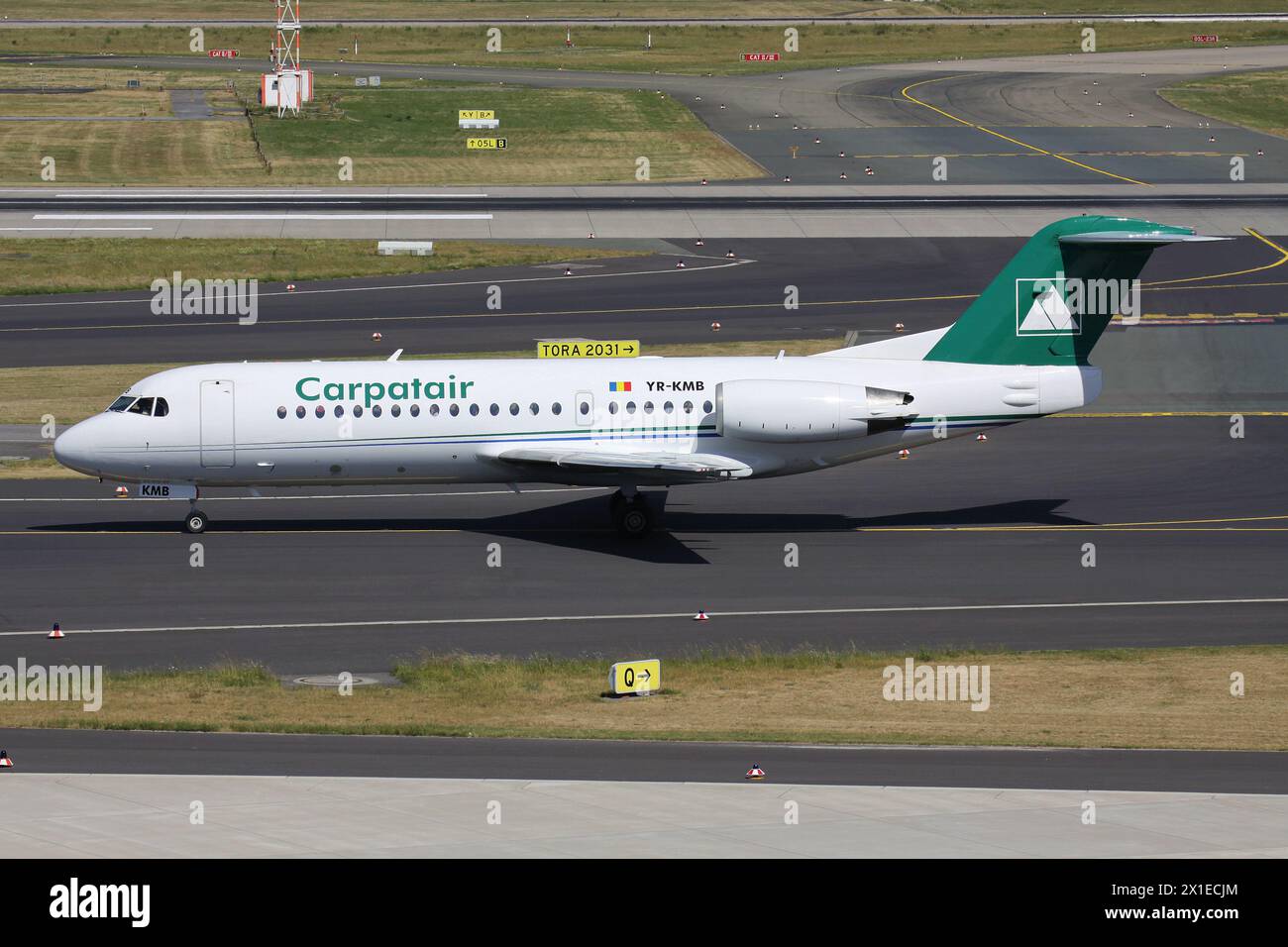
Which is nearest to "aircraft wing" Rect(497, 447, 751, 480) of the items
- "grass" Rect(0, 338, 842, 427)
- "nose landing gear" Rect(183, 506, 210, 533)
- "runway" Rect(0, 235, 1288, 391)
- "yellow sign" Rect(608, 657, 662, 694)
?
"nose landing gear" Rect(183, 506, 210, 533)

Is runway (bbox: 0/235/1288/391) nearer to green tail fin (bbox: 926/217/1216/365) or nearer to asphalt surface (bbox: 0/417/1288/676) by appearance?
asphalt surface (bbox: 0/417/1288/676)

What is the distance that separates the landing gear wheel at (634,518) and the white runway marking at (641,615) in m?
5.06

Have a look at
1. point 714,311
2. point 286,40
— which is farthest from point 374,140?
point 286,40

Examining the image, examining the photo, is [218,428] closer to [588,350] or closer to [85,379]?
[588,350]

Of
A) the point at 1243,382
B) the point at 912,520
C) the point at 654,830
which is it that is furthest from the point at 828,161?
the point at 654,830

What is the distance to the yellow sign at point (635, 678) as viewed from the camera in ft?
91.1

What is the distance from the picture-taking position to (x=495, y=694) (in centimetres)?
2803

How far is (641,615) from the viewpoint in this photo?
32.7 meters

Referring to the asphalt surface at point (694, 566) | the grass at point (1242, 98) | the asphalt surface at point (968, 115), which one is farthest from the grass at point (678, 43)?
the asphalt surface at point (694, 566)

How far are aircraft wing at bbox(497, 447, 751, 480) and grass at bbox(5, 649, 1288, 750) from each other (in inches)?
275

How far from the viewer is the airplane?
37.0 metres

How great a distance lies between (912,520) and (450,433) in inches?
418

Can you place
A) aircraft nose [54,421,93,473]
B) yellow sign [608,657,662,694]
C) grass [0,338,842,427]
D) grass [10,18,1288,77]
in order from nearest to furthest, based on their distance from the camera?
yellow sign [608,657,662,694] → aircraft nose [54,421,93,473] → grass [0,338,842,427] → grass [10,18,1288,77]
